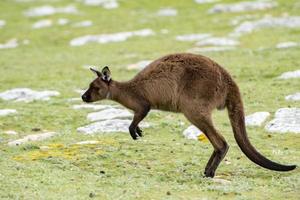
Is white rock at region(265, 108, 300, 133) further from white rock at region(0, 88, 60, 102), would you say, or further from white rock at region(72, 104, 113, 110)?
white rock at region(0, 88, 60, 102)

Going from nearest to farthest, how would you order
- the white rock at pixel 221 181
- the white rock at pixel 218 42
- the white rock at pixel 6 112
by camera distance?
the white rock at pixel 221 181, the white rock at pixel 6 112, the white rock at pixel 218 42

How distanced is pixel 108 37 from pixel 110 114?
20650 millimetres

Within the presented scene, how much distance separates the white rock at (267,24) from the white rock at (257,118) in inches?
746

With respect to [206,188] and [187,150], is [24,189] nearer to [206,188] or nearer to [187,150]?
[206,188]

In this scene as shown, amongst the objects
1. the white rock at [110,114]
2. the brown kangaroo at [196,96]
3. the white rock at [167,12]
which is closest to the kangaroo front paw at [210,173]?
the brown kangaroo at [196,96]

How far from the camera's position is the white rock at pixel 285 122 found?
50.1 feet

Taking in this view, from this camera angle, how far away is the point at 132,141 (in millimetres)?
14570

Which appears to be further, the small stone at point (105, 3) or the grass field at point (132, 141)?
the small stone at point (105, 3)

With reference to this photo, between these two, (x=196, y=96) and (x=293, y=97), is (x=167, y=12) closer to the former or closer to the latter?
(x=293, y=97)

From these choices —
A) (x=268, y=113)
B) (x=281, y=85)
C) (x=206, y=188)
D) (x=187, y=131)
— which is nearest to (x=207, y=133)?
(x=206, y=188)

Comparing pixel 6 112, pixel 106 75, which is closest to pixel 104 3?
pixel 6 112

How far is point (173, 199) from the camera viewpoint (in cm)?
991

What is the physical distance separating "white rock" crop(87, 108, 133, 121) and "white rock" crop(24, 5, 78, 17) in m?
30.5

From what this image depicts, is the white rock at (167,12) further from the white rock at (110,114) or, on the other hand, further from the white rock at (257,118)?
the white rock at (257,118)
